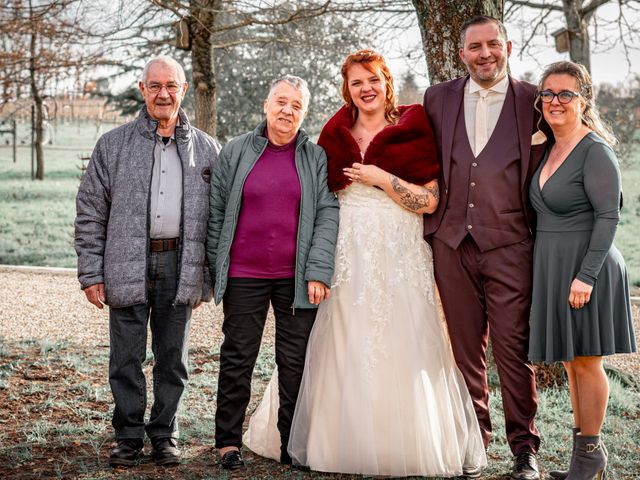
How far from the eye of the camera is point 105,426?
14.2 ft

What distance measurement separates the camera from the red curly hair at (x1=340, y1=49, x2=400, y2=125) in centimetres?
368

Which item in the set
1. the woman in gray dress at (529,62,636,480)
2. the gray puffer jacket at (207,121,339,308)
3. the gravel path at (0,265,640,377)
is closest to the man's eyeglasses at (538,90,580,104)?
the woman in gray dress at (529,62,636,480)

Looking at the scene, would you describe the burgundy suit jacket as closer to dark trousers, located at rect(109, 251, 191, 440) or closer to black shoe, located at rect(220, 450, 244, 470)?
dark trousers, located at rect(109, 251, 191, 440)

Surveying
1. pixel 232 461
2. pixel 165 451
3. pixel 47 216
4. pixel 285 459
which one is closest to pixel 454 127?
pixel 285 459

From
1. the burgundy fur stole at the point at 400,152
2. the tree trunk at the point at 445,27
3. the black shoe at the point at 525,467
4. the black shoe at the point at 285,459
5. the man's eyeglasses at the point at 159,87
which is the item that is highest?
the tree trunk at the point at 445,27

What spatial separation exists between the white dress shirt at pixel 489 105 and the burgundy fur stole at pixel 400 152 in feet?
0.65

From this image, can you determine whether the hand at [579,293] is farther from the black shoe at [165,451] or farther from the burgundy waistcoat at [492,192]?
the black shoe at [165,451]

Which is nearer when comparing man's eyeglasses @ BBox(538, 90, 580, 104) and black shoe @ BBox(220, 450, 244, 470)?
man's eyeglasses @ BBox(538, 90, 580, 104)

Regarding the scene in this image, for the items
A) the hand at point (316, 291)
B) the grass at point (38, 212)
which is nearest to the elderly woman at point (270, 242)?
the hand at point (316, 291)

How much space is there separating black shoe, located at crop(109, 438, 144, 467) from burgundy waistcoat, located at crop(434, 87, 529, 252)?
1908 mm

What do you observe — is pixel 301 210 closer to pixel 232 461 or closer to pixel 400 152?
pixel 400 152

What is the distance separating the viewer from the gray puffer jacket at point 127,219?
3621 mm

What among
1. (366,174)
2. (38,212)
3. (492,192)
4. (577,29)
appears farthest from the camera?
(38,212)

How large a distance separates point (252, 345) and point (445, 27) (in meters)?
2.56
